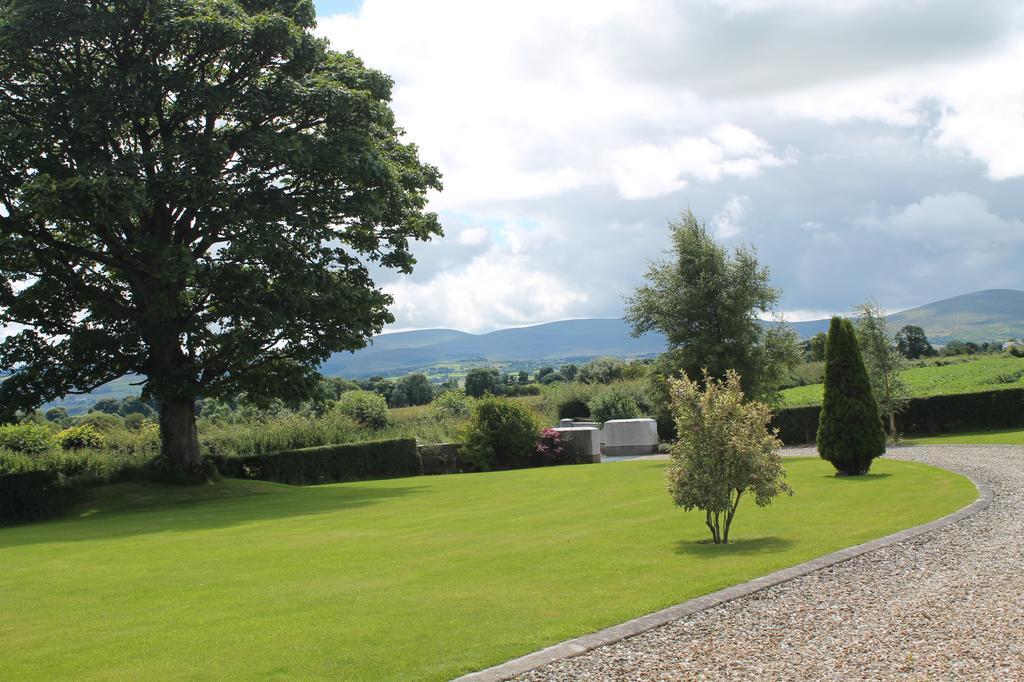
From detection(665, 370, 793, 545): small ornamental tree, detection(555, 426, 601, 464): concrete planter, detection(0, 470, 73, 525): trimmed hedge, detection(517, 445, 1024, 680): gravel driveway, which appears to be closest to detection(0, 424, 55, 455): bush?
detection(0, 470, 73, 525): trimmed hedge

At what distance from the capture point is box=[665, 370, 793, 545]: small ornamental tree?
432 inches

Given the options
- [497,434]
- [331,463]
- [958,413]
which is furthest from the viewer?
[958,413]

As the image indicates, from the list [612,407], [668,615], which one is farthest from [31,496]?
[612,407]

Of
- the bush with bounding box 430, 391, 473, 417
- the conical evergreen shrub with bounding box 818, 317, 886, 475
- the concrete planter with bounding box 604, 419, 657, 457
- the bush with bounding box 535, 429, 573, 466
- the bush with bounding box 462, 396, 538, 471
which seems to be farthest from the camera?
the bush with bounding box 430, 391, 473, 417

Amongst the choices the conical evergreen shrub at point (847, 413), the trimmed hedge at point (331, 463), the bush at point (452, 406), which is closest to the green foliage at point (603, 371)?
the bush at point (452, 406)

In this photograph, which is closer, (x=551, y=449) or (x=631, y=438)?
(x=551, y=449)

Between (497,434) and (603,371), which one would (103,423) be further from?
(603,371)

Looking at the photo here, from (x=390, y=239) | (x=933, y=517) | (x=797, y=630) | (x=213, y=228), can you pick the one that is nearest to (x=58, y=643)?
(x=797, y=630)

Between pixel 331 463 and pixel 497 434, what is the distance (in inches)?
249

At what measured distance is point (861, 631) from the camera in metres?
6.81

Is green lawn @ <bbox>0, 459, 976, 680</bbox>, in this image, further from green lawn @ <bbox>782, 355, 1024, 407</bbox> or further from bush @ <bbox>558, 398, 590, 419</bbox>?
green lawn @ <bbox>782, 355, 1024, 407</bbox>

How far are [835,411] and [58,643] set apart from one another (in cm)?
1735

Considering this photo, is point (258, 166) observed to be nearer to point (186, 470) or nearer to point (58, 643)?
point (186, 470)

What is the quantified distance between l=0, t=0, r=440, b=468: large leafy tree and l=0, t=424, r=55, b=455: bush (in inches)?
131
